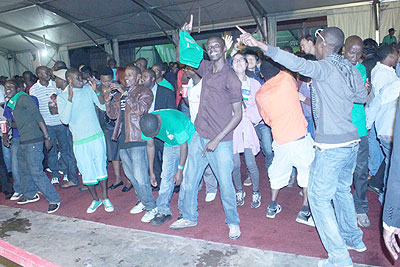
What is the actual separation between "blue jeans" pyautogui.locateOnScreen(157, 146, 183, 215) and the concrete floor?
44cm

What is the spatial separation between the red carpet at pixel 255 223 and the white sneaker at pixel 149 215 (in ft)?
0.26

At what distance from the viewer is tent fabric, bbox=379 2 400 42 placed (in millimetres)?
9180

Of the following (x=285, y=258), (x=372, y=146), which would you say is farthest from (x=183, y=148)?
(x=372, y=146)

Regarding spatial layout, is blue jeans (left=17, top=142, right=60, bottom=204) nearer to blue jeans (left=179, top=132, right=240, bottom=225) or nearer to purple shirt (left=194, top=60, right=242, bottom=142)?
blue jeans (left=179, top=132, right=240, bottom=225)

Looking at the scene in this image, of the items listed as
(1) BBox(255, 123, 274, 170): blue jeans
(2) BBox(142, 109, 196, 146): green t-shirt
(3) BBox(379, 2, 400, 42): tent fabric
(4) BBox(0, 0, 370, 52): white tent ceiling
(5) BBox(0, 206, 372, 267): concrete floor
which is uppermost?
(4) BBox(0, 0, 370, 52): white tent ceiling

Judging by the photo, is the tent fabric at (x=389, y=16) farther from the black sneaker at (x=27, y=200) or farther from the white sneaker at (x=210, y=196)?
the black sneaker at (x=27, y=200)

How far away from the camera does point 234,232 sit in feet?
10.7

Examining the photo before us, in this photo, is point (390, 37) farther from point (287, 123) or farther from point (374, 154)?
point (287, 123)

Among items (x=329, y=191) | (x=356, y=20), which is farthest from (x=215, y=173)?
(x=356, y=20)

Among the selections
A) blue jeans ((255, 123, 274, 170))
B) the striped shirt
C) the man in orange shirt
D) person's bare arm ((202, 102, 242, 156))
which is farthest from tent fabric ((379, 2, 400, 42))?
the striped shirt

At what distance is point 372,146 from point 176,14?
8.78 m

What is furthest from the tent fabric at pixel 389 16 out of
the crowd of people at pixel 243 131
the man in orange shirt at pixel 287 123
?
the man in orange shirt at pixel 287 123

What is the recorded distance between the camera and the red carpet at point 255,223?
9.78 feet

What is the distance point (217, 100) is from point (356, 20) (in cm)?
851
